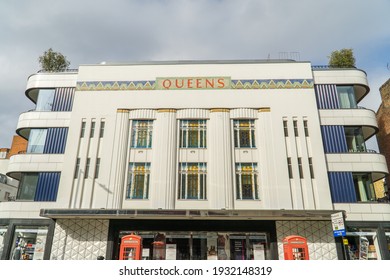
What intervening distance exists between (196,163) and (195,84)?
6395 millimetres

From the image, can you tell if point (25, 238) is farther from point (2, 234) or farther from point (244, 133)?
point (244, 133)

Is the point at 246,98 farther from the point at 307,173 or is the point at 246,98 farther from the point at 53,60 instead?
the point at 53,60

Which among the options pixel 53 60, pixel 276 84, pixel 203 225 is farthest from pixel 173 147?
pixel 53 60

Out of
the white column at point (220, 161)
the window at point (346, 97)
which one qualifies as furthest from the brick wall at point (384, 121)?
the white column at point (220, 161)

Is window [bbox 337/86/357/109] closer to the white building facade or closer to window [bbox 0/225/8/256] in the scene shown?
the white building facade

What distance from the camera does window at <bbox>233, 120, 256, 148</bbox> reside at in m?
21.1

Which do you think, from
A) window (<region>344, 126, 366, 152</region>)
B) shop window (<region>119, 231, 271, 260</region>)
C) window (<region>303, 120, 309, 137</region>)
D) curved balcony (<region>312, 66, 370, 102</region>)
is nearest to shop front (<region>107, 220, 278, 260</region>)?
shop window (<region>119, 231, 271, 260</region>)

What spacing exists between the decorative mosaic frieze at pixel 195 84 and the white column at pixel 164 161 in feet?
7.49

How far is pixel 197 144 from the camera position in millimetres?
21188

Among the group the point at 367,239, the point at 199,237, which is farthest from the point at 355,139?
the point at 199,237

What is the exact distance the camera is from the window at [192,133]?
2119 cm

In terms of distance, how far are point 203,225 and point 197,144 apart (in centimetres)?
590

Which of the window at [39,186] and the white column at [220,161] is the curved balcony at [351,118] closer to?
the white column at [220,161]

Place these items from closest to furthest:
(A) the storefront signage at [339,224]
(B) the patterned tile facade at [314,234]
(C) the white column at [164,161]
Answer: (A) the storefront signage at [339,224] → (B) the patterned tile facade at [314,234] → (C) the white column at [164,161]
